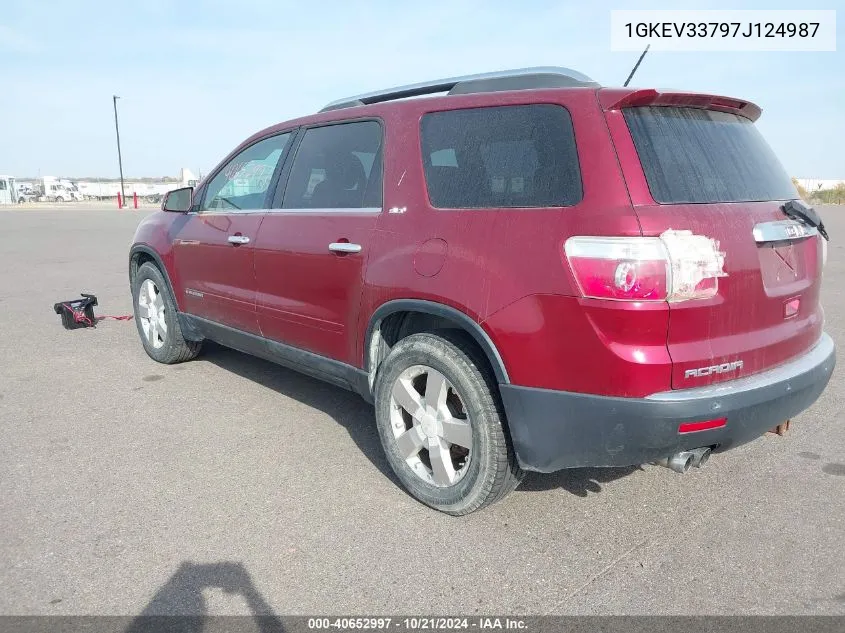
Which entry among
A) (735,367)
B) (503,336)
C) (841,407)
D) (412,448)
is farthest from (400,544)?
(841,407)

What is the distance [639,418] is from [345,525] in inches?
54.0

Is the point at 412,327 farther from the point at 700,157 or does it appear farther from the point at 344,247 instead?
A: the point at 700,157

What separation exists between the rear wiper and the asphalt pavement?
1.28 m

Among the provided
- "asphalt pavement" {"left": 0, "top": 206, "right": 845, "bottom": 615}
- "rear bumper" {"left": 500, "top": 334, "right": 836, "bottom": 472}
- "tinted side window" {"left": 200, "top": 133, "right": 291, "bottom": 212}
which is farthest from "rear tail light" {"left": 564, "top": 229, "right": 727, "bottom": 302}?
"tinted side window" {"left": 200, "top": 133, "right": 291, "bottom": 212}

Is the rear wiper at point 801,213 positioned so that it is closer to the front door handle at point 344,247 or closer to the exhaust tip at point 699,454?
the exhaust tip at point 699,454

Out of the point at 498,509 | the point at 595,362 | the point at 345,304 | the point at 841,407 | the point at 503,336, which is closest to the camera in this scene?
the point at 595,362

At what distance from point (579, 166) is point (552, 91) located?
0.39 meters

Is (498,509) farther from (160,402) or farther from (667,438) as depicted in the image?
(160,402)

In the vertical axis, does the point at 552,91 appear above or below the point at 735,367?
above

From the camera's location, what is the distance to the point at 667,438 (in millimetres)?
2488

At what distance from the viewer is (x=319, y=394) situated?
15.9 feet

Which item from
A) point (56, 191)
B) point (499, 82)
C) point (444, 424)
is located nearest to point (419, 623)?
point (444, 424)

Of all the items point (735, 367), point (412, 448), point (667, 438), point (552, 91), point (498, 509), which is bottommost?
point (498, 509)

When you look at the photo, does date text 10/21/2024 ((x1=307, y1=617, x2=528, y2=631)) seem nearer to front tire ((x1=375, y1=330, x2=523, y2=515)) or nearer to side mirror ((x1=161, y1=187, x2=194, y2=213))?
front tire ((x1=375, y1=330, x2=523, y2=515))
